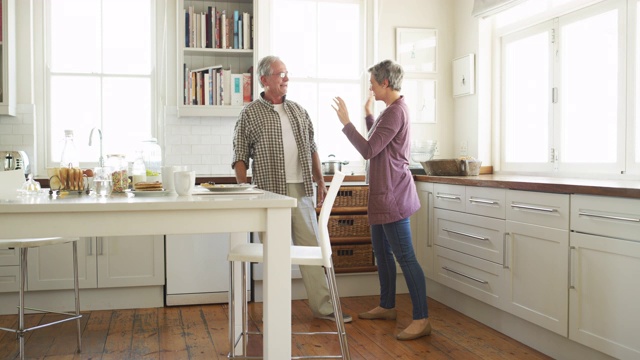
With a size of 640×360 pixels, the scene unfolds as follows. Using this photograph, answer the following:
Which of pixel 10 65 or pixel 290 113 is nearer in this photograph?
pixel 290 113

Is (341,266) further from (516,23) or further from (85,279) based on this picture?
(516,23)

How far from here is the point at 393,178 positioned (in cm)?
377

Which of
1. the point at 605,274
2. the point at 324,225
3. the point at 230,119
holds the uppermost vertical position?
the point at 230,119

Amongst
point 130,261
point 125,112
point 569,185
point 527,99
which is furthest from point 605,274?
point 125,112

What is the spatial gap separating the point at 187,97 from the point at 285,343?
10.1 ft

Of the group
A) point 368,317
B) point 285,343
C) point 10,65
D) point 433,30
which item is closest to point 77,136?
point 10,65

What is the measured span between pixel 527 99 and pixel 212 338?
282 centimetres

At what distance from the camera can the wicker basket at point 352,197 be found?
4.81m

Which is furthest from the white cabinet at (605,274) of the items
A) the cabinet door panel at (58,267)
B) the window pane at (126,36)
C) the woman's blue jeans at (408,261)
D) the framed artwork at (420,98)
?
the window pane at (126,36)

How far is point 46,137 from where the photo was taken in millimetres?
4871

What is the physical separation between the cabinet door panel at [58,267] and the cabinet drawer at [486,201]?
260 centimetres

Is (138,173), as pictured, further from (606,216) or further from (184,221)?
(606,216)

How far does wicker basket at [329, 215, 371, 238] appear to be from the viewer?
4.79 metres

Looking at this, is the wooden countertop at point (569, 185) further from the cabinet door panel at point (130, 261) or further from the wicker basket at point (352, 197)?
the cabinet door panel at point (130, 261)
